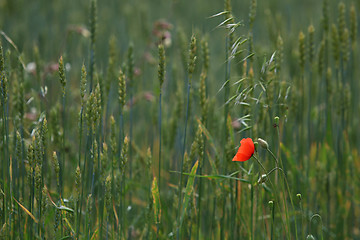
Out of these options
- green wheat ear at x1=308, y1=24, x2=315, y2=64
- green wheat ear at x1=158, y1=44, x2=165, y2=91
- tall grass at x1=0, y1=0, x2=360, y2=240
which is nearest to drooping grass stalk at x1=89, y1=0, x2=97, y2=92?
tall grass at x1=0, y1=0, x2=360, y2=240

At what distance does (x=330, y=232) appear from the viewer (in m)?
1.95

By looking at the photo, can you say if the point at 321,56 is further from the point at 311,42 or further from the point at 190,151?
A: the point at 190,151

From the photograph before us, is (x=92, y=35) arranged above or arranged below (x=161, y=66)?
above

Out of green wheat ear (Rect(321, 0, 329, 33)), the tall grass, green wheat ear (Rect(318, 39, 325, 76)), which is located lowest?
the tall grass

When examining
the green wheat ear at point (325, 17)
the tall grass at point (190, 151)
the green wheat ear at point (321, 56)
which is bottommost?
the tall grass at point (190, 151)

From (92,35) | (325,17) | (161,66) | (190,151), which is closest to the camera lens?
(161,66)

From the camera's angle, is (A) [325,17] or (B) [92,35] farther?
(A) [325,17]

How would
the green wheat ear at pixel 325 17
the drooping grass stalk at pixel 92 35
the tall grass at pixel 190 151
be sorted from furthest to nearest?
1. the green wheat ear at pixel 325 17
2. the drooping grass stalk at pixel 92 35
3. the tall grass at pixel 190 151

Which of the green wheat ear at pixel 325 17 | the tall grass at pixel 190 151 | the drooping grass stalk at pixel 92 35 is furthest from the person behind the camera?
the green wheat ear at pixel 325 17

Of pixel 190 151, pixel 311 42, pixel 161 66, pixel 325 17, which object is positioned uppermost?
pixel 325 17

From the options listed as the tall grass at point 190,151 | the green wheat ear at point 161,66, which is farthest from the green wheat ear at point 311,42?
the green wheat ear at point 161,66

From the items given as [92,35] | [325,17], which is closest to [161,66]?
[92,35]

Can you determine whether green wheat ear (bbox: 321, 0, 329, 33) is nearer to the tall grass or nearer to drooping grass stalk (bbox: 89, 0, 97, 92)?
the tall grass

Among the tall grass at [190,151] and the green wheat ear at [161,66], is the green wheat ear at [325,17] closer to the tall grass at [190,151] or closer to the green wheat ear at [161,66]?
the tall grass at [190,151]
